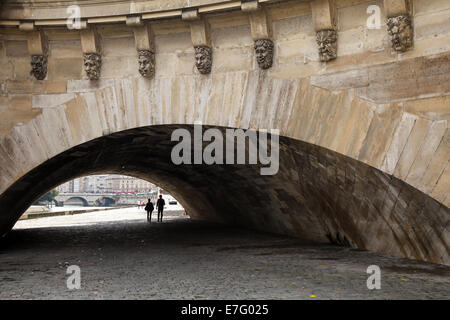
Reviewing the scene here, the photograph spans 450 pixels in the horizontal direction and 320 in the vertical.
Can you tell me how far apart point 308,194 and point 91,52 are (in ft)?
18.8

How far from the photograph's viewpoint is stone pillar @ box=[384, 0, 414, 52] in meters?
6.95

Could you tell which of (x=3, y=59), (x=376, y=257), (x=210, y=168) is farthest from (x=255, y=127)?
(x=210, y=168)

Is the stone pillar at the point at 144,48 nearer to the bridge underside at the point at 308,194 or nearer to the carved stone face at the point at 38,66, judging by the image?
the bridge underside at the point at 308,194

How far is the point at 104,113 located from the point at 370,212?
536 centimetres

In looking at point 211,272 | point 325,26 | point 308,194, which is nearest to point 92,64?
point 325,26

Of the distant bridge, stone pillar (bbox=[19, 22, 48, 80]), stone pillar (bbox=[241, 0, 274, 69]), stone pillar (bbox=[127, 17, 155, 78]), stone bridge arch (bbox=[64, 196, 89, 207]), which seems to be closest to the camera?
stone pillar (bbox=[241, 0, 274, 69])

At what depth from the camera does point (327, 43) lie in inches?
306

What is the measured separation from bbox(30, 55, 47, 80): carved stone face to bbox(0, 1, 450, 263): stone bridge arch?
0.11m

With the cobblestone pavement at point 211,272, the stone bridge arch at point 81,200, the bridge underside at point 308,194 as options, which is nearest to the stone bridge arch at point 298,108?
the bridge underside at point 308,194

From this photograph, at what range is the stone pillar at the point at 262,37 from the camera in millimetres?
8227

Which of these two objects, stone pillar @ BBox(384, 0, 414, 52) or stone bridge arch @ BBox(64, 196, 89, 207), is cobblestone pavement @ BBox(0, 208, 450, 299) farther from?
stone bridge arch @ BBox(64, 196, 89, 207)

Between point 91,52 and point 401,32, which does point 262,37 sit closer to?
point 401,32

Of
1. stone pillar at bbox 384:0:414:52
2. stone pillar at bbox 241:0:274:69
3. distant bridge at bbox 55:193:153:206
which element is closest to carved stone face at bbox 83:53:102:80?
stone pillar at bbox 241:0:274:69

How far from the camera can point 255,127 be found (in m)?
8.13
